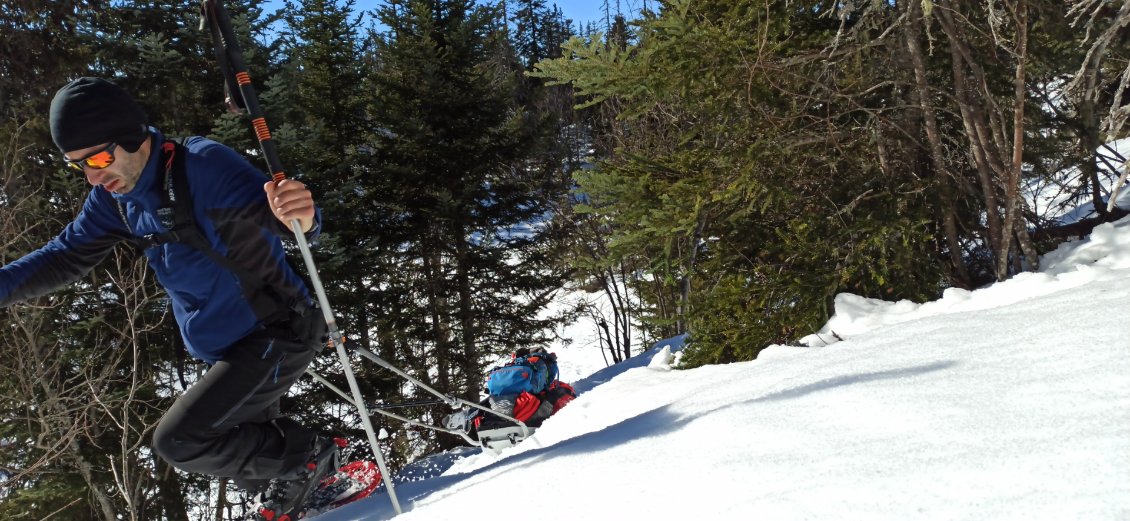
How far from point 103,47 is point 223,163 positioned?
10.1 meters

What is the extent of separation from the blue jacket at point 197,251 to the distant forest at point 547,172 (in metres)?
3.79

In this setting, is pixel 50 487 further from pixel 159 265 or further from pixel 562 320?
pixel 562 320

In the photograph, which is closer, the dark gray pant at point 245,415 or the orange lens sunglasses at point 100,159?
the orange lens sunglasses at point 100,159

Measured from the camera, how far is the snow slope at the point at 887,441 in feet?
5.41

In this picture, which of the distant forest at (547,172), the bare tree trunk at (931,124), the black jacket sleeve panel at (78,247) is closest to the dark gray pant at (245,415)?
the black jacket sleeve panel at (78,247)

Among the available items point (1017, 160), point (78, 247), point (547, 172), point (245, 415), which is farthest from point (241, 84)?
point (547, 172)

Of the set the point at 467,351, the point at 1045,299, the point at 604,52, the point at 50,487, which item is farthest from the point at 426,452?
the point at 1045,299

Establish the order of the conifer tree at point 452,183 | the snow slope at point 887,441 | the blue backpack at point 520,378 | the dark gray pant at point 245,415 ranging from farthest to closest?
the conifer tree at point 452,183, the blue backpack at point 520,378, the dark gray pant at point 245,415, the snow slope at point 887,441

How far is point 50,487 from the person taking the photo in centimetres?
959

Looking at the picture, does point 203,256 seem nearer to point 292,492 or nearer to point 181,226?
point 181,226

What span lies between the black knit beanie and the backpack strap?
6.1 inches

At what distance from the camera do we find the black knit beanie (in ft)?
8.86

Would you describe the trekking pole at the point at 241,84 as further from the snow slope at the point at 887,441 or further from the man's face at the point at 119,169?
the snow slope at the point at 887,441

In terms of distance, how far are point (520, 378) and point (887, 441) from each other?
547cm
